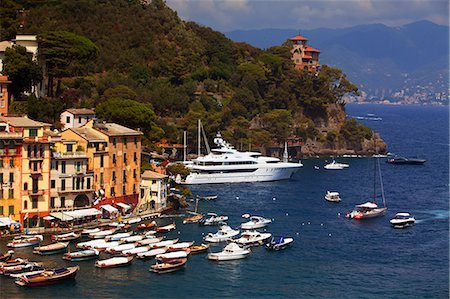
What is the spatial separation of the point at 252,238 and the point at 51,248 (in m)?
13.6

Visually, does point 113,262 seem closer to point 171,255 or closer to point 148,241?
point 171,255

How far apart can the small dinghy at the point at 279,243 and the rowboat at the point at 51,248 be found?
13337mm

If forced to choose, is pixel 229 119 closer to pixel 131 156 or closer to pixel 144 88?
pixel 144 88

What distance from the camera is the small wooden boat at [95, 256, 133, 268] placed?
50.5 meters

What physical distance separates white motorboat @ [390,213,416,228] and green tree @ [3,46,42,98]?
35.7m

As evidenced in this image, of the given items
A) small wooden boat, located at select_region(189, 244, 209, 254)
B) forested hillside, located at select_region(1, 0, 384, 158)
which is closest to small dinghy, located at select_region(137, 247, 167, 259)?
small wooden boat, located at select_region(189, 244, 209, 254)

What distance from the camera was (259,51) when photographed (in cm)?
14800

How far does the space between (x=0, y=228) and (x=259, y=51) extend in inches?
3777

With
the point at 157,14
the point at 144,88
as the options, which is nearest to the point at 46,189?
the point at 144,88

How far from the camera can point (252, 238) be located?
5841 centimetres

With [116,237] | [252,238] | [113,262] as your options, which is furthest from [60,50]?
[113,262]

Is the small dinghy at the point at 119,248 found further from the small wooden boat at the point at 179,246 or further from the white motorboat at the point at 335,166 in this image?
the white motorboat at the point at 335,166

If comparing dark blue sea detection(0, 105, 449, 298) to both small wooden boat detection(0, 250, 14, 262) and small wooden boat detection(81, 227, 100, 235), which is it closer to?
small wooden boat detection(0, 250, 14, 262)

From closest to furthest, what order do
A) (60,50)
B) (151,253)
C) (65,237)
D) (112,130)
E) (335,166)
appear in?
(151,253), (65,237), (112,130), (60,50), (335,166)
